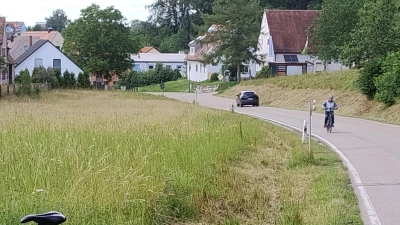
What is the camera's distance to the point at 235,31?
76.2 metres

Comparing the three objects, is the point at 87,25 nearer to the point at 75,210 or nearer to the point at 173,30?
the point at 173,30

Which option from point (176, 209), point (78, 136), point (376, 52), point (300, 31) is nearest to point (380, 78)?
point (376, 52)

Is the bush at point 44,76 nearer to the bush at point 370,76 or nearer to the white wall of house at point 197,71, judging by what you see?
the bush at point 370,76

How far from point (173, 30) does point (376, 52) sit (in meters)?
95.3

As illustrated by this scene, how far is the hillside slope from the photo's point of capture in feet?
113

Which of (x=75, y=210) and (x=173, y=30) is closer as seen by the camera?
(x=75, y=210)

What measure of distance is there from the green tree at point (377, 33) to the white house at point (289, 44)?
37756mm

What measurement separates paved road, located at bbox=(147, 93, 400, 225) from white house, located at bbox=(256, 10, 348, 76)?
163ft

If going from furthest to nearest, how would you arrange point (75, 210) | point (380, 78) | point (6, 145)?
point (380, 78) < point (6, 145) < point (75, 210)

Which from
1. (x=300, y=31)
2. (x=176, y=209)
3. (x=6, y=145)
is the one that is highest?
(x=300, y=31)

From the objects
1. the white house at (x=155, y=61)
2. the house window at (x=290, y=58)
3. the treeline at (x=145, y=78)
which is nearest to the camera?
the house window at (x=290, y=58)

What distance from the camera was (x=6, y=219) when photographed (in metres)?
7.25

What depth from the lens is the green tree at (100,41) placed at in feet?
248

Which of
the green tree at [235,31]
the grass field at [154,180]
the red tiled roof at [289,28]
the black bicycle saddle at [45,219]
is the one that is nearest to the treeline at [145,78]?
the green tree at [235,31]
